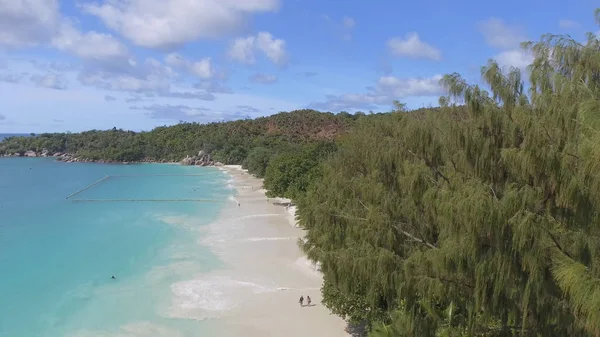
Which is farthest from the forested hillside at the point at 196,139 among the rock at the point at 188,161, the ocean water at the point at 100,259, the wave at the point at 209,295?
the wave at the point at 209,295

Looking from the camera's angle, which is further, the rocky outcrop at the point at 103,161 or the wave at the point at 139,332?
the rocky outcrop at the point at 103,161

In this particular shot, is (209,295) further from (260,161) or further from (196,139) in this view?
(196,139)

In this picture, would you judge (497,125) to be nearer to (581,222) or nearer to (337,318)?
(581,222)

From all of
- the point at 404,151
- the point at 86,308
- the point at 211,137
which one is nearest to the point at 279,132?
the point at 211,137

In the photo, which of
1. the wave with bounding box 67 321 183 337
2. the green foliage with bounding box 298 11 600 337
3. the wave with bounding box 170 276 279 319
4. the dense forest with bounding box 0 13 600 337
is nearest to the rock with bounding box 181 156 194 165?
the wave with bounding box 170 276 279 319

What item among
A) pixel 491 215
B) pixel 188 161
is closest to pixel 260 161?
pixel 188 161

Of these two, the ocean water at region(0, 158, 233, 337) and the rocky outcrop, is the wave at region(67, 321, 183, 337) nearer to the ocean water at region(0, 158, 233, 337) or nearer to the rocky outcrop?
the ocean water at region(0, 158, 233, 337)

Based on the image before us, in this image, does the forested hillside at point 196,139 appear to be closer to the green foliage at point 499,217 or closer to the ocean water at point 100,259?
the ocean water at point 100,259

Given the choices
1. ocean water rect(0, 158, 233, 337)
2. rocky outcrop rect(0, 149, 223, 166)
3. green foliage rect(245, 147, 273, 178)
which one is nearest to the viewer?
ocean water rect(0, 158, 233, 337)
